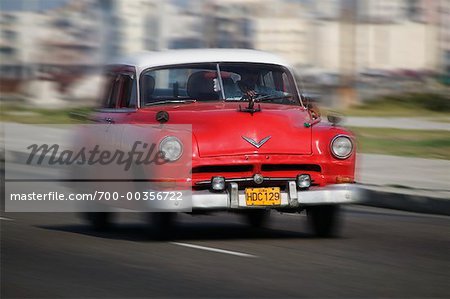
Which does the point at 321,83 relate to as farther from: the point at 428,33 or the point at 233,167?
the point at 233,167

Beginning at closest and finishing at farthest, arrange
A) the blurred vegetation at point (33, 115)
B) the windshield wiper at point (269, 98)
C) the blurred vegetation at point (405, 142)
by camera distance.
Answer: the windshield wiper at point (269, 98) < the blurred vegetation at point (405, 142) < the blurred vegetation at point (33, 115)

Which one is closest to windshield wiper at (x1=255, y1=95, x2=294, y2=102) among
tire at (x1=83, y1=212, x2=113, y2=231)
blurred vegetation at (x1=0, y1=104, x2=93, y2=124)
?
tire at (x1=83, y1=212, x2=113, y2=231)

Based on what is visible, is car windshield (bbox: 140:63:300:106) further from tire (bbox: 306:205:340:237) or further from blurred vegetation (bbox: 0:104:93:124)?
blurred vegetation (bbox: 0:104:93:124)

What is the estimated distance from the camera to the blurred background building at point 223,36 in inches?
1555

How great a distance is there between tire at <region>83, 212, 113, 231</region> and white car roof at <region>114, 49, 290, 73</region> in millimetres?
1474

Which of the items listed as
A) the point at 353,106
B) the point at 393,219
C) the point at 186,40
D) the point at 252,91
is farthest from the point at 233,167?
the point at 186,40

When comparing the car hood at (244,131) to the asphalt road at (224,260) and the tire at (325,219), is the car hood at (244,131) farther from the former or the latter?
the asphalt road at (224,260)

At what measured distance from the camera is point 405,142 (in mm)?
23000

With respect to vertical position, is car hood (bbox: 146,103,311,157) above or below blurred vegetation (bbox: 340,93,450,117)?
above

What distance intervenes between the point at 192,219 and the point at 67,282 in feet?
15.7

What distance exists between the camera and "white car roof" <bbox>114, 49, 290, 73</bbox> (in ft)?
37.9

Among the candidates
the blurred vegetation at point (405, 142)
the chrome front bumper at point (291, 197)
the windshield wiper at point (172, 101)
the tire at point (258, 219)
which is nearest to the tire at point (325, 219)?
the chrome front bumper at point (291, 197)

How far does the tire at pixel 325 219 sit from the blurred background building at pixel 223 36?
26892 millimetres

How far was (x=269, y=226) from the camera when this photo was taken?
12.4 metres
